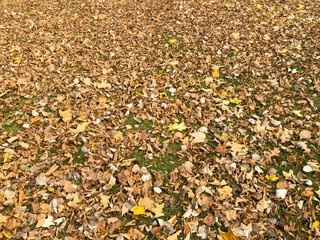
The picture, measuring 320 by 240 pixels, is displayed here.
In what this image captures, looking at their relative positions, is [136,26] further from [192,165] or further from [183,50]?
[192,165]

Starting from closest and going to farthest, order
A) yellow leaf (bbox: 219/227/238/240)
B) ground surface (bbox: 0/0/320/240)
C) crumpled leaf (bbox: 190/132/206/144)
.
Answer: yellow leaf (bbox: 219/227/238/240)
ground surface (bbox: 0/0/320/240)
crumpled leaf (bbox: 190/132/206/144)

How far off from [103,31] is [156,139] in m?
4.21

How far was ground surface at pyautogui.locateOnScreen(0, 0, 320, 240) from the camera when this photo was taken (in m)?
2.92

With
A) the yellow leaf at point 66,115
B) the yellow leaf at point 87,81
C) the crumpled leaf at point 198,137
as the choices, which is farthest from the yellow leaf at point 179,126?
the yellow leaf at point 87,81

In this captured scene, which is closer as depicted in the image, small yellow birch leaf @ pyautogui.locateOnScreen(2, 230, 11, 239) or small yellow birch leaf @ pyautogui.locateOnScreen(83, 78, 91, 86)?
small yellow birch leaf @ pyautogui.locateOnScreen(2, 230, 11, 239)

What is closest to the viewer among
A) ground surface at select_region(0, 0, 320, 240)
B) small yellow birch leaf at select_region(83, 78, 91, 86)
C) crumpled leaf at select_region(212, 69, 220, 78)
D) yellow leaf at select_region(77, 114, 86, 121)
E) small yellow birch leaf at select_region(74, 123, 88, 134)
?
ground surface at select_region(0, 0, 320, 240)

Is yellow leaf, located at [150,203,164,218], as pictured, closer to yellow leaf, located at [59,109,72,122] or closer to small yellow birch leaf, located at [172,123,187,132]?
small yellow birch leaf, located at [172,123,187,132]

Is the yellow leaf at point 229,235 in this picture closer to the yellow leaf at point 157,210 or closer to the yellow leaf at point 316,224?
the yellow leaf at point 157,210

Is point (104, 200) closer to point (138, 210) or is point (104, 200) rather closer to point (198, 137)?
point (138, 210)

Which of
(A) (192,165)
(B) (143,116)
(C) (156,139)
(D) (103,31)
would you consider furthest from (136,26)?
(A) (192,165)

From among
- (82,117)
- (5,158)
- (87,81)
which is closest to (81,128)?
(82,117)

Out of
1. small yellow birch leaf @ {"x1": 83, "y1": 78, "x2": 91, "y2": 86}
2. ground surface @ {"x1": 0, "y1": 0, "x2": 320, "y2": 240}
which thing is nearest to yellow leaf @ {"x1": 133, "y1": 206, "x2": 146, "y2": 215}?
ground surface @ {"x1": 0, "y1": 0, "x2": 320, "y2": 240}

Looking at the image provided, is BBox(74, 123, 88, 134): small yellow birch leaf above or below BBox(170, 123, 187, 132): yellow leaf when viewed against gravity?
below

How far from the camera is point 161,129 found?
3971mm
